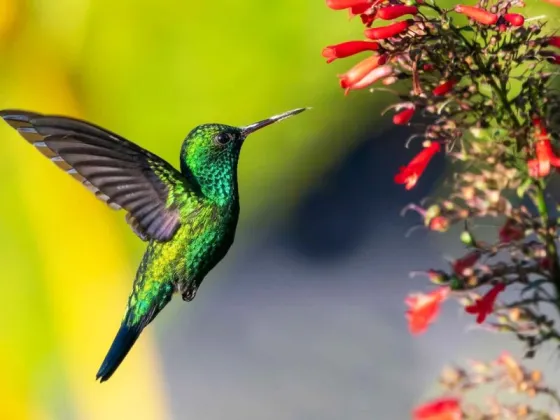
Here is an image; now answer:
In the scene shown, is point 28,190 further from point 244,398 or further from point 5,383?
point 244,398

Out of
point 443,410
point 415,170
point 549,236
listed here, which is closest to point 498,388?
point 443,410

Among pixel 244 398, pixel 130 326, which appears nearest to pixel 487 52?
pixel 130 326

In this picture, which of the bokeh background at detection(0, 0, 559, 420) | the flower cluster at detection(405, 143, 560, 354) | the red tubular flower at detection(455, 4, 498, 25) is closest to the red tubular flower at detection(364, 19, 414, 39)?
the red tubular flower at detection(455, 4, 498, 25)

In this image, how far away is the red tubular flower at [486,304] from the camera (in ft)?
6.82

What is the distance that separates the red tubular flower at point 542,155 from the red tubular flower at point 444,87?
7.3 inches

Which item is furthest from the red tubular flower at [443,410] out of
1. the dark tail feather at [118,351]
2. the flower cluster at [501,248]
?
the dark tail feather at [118,351]

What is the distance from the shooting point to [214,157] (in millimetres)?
2307

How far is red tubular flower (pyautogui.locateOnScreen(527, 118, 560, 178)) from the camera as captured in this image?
1.91m

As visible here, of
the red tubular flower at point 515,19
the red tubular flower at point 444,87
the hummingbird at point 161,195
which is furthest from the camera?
the hummingbird at point 161,195

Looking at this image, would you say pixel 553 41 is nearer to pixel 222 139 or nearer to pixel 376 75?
pixel 376 75

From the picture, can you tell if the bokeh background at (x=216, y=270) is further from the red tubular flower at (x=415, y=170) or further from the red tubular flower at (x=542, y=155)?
the red tubular flower at (x=542, y=155)

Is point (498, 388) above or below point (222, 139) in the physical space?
below

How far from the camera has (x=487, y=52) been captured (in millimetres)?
1894

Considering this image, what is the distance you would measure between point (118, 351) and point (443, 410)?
813 mm
